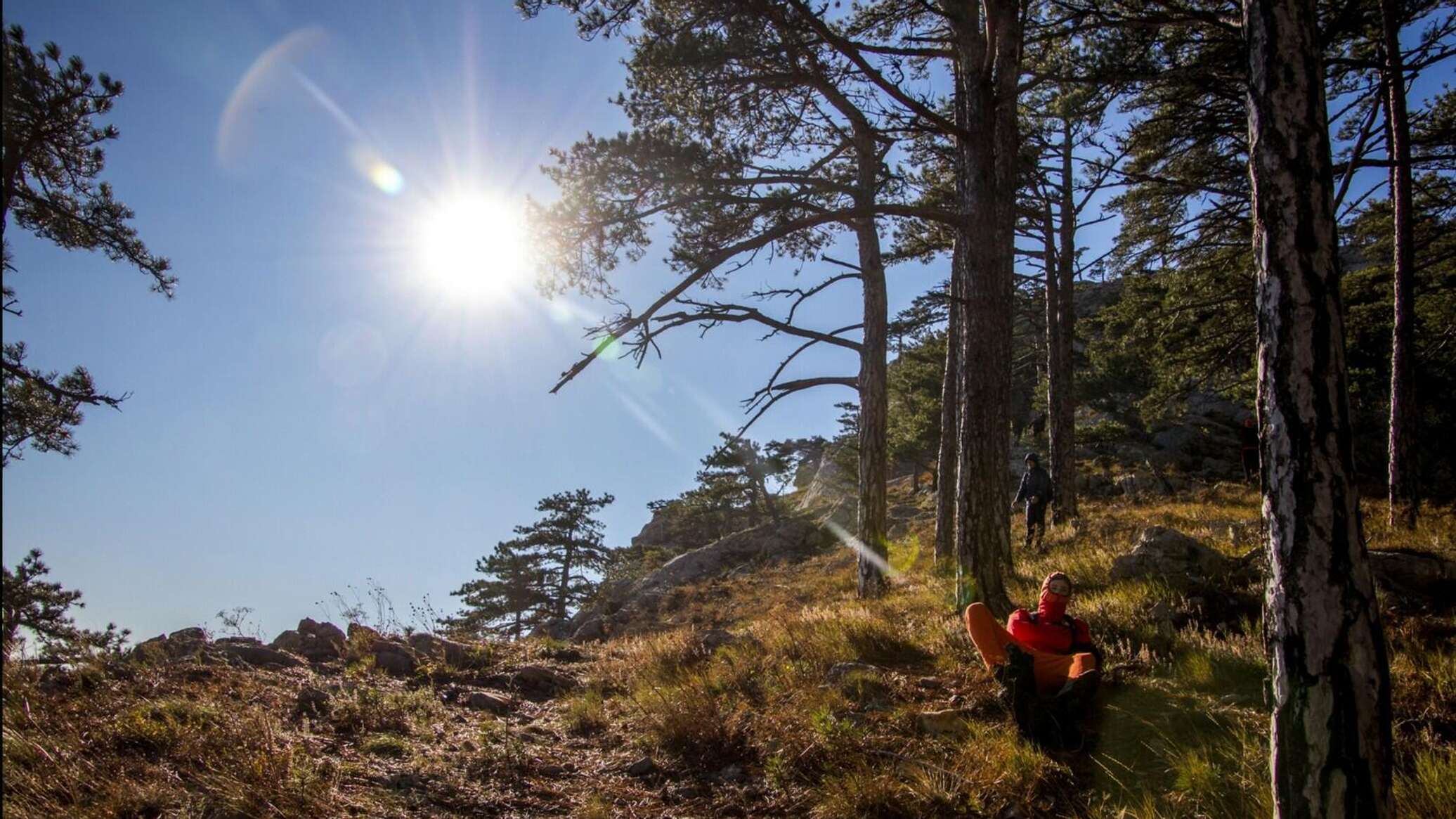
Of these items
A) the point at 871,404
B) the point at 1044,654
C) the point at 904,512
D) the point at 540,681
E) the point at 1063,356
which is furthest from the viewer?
the point at 904,512

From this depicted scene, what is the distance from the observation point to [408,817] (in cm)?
398

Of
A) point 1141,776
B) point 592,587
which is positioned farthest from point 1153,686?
point 592,587

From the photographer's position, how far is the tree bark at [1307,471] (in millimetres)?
2488

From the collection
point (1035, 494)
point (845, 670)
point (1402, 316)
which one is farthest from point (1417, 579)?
point (1402, 316)

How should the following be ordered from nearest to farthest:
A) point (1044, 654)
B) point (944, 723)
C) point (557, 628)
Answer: point (944, 723), point (1044, 654), point (557, 628)

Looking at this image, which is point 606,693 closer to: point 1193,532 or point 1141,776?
point 1141,776

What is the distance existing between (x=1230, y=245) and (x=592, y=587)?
28.0m

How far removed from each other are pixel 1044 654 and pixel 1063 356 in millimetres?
11187

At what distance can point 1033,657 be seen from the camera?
14.9 feet

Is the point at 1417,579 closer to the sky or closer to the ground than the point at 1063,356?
closer to the ground

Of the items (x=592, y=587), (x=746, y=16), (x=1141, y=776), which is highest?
(x=746, y=16)

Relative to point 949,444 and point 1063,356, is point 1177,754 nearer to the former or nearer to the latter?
point 949,444

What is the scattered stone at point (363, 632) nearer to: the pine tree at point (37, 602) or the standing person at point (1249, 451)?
the pine tree at point (37, 602)

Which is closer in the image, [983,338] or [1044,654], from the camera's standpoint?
[1044,654]
